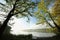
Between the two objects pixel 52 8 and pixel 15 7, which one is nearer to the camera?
pixel 15 7

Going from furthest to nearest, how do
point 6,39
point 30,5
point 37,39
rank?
point 37,39
point 30,5
point 6,39

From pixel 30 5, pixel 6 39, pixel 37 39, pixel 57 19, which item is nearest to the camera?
pixel 6 39

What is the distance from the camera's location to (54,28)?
1195 inches

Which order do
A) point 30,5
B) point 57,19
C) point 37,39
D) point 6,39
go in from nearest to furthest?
point 6,39 < point 30,5 < point 37,39 < point 57,19

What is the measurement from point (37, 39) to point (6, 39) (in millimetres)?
6260

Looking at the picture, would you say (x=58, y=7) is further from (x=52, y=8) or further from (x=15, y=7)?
(x=15, y=7)

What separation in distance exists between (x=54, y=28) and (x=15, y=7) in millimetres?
9462

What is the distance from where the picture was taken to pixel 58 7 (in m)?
30.5

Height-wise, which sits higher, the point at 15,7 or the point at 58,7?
the point at 15,7

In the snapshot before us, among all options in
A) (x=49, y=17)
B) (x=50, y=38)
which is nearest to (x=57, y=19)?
(x=49, y=17)

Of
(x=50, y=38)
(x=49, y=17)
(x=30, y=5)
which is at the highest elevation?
(x=30, y=5)

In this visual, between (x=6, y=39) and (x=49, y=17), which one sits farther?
(x=49, y=17)

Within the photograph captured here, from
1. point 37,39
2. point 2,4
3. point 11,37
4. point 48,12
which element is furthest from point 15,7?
point 48,12

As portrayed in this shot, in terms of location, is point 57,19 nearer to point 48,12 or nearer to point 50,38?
point 48,12
